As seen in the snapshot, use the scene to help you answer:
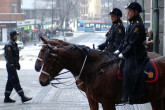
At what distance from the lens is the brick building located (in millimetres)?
63703

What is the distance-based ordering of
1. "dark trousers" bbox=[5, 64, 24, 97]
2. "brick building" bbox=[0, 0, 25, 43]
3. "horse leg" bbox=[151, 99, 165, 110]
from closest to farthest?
"horse leg" bbox=[151, 99, 165, 110]
"dark trousers" bbox=[5, 64, 24, 97]
"brick building" bbox=[0, 0, 25, 43]

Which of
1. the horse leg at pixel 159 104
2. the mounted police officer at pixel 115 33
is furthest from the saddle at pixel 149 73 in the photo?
the mounted police officer at pixel 115 33

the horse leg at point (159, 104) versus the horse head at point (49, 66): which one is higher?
the horse head at point (49, 66)

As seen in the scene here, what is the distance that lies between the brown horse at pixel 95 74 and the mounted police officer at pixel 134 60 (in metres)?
0.19

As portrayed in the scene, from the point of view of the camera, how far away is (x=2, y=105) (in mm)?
12531

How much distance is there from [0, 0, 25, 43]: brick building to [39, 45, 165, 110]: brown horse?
56.7 m

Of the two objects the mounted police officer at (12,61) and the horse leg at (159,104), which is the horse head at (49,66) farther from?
the mounted police officer at (12,61)

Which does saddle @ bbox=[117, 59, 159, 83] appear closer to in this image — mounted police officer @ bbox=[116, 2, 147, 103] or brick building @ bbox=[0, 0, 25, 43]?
mounted police officer @ bbox=[116, 2, 147, 103]

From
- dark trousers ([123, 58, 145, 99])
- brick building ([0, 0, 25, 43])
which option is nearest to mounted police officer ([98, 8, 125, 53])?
dark trousers ([123, 58, 145, 99])

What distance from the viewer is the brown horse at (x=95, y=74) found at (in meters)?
7.35

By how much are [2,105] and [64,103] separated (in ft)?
6.62

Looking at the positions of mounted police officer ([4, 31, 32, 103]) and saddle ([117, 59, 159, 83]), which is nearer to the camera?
saddle ([117, 59, 159, 83])

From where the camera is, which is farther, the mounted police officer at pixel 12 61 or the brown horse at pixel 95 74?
the mounted police officer at pixel 12 61

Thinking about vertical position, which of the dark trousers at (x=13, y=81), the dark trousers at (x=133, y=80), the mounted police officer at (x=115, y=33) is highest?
the mounted police officer at (x=115, y=33)
